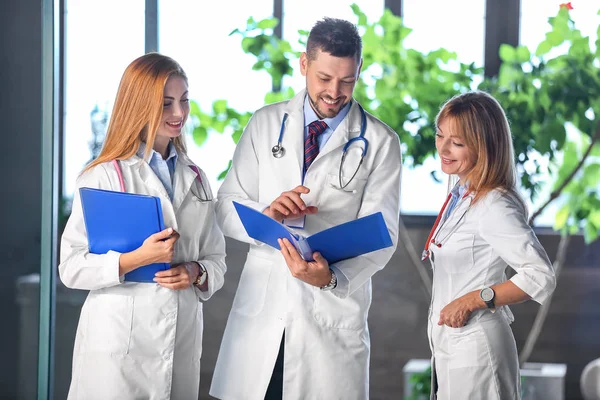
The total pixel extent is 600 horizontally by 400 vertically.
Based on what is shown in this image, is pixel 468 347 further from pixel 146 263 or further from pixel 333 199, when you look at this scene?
pixel 146 263

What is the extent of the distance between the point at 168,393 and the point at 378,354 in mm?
2169

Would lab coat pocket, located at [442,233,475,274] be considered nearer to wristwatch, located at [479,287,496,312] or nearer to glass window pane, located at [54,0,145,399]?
wristwatch, located at [479,287,496,312]

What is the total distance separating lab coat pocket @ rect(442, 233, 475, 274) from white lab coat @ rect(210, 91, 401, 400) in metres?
0.15

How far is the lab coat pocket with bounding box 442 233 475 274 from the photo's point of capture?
1961 millimetres

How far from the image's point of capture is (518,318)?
12.6 ft

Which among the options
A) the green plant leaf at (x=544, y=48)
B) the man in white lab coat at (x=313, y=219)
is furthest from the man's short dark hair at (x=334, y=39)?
the green plant leaf at (x=544, y=48)

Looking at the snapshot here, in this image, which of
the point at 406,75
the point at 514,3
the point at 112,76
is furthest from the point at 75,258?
the point at 514,3

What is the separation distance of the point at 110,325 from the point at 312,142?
2.32 ft

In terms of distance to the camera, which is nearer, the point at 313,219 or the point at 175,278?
the point at 175,278

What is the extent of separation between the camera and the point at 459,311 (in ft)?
6.28

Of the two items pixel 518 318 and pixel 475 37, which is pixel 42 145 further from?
pixel 518 318

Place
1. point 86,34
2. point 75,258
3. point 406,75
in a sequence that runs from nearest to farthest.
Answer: point 75,258 → point 86,34 → point 406,75

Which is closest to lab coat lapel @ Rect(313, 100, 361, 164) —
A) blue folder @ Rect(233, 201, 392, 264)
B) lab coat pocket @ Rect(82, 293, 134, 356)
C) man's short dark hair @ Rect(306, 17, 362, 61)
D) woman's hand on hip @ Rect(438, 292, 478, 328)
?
man's short dark hair @ Rect(306, 17, 362, 61)

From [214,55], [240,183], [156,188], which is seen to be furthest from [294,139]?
[214,55]
